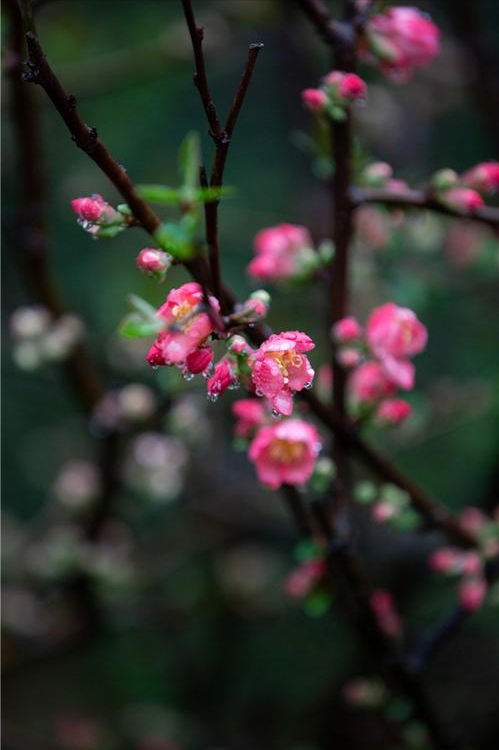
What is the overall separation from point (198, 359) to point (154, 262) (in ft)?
0.26

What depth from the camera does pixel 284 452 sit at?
0.74 m

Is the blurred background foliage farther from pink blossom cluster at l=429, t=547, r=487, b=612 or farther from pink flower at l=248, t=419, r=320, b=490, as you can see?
pink flower at l=248, t=419, r=320, b=490

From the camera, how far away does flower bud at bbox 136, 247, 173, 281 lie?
0.59 m

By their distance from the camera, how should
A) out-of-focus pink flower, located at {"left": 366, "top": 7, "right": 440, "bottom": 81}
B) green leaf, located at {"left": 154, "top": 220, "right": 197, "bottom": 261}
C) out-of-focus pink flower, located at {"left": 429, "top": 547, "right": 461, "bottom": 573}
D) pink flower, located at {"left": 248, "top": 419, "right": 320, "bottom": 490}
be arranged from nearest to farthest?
green leaf, located at {"left": 154, "top": 220, "right": 197, "bottom": 261} < pink flower, located at {"left": 248, "top": 419, "right": 320, "bottom": 490} < out-of-focus pink flower, located at {"left": 366, "top": 7, "right": 440, "bottom": 81} < out-of-focus pink flower, located at {"left": 429, "top": 547, "right": 461, "bottom": 573}

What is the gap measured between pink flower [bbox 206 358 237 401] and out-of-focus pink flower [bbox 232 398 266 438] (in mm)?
182

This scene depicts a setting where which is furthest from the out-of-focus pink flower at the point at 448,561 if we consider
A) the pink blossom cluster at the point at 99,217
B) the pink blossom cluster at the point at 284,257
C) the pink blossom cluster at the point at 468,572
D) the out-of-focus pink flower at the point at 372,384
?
the pink blossom cluster at the point at 99,217

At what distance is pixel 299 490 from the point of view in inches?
32.4

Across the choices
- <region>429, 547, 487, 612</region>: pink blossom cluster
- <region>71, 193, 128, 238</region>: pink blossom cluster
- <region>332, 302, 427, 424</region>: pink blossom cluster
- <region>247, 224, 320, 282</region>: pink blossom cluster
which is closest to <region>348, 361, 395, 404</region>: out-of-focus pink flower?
<region>332, 302, 427, 424</region>: pink blossom cluster

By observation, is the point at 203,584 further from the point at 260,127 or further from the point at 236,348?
the point at 260,127

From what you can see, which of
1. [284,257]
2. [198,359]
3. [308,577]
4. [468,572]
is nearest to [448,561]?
[468,572]

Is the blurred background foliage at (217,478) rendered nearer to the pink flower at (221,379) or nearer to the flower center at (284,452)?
the flower center at (284,452)

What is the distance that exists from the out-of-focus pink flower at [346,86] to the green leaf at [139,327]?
1.12 ft

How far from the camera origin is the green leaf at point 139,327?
54 centimetres

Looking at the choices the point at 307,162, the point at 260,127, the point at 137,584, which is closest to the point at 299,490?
the point at 137,584
